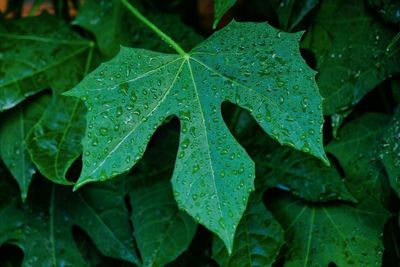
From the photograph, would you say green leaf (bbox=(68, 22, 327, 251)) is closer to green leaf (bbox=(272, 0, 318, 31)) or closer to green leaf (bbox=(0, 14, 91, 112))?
green leaf (bbox=(272, 0, 318, 31))

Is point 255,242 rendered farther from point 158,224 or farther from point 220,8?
point 220,8

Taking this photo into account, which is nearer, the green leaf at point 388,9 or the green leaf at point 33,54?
the green leaf at point 388,9

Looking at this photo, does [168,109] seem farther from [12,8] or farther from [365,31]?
[12,8]

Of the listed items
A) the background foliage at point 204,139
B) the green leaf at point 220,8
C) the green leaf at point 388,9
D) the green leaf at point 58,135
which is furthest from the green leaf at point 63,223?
the green leaf at point 388,9

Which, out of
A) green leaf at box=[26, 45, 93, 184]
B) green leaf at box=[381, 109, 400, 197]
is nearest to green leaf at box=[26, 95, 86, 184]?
green leaf at box=[26, 45, 93, 184]

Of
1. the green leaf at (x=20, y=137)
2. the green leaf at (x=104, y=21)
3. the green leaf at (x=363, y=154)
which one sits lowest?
the green leaf at (x=20, y=137)

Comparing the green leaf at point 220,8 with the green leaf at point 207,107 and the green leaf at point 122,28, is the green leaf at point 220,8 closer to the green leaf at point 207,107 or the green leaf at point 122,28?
the green leaf at point 207,107

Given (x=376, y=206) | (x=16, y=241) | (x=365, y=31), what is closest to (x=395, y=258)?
(x=376, y=206)

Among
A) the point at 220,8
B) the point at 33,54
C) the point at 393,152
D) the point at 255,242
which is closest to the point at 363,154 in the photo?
the point at 393,152
